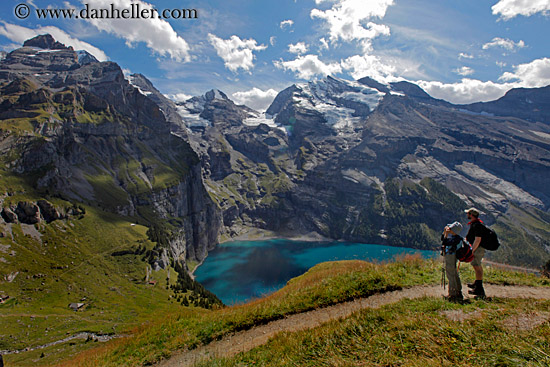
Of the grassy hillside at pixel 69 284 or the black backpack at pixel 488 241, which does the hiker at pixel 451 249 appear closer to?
the black backpack at pixel 488 241

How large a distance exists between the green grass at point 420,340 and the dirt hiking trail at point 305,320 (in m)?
1.10

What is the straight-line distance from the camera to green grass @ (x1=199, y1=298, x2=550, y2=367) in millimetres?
4695

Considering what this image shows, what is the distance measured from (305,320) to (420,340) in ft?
17.2

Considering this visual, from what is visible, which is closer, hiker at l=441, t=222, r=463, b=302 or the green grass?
the green grass

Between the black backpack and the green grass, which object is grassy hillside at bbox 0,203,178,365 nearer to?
the green grass

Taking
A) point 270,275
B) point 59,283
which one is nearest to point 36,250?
point 59,283

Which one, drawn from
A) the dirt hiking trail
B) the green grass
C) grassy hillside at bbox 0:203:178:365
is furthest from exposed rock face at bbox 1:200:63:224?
the green grass

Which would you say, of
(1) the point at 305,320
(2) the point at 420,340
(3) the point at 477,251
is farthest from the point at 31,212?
(3) the point at 477,251

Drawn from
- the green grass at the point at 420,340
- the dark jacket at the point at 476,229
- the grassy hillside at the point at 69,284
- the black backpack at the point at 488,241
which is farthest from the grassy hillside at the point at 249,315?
the grassy hillside at the point at 69,284

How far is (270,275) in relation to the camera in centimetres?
16750

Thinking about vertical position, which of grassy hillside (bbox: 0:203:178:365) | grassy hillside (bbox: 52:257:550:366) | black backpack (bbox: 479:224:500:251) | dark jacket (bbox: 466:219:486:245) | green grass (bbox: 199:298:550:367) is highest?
dark jacket (bbox: 466:219:486:245)

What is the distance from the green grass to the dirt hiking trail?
1.10 m

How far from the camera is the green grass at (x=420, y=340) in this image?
4.69m

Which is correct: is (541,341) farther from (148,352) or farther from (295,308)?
(148,352)
